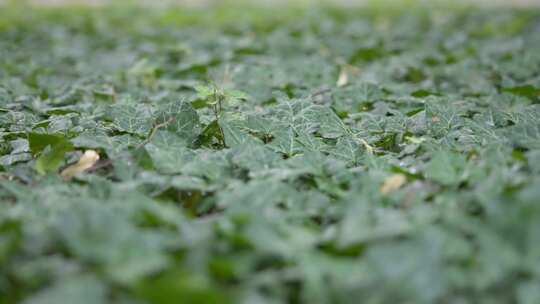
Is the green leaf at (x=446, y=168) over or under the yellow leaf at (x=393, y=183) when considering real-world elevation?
over

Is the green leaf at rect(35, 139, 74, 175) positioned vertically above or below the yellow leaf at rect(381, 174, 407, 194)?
above

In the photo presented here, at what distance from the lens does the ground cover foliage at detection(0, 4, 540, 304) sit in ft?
4.03

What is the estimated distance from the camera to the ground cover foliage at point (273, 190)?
1.23 metres

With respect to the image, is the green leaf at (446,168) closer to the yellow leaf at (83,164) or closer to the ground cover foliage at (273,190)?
the ground cover foliage at (273,190)

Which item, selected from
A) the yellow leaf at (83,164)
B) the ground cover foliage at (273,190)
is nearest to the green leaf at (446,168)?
the ground cover foliage at (273,190)

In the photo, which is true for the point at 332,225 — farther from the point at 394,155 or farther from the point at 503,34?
the point at 503,34

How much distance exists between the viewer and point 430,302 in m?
1.21

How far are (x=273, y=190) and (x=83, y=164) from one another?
25.8 inches

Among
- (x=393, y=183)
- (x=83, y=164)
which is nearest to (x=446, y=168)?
(x=393, y=183)

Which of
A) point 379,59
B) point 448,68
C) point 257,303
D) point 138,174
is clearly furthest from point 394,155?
point 379,59

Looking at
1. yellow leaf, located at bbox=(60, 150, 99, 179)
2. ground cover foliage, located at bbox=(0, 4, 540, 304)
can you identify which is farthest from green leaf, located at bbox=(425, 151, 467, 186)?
yellow leaf, located at bbox=(60, 150, 99, 179)

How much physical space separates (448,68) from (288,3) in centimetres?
554

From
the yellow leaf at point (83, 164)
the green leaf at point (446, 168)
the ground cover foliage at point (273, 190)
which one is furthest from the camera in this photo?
the yellow leaf at point (83, 164)

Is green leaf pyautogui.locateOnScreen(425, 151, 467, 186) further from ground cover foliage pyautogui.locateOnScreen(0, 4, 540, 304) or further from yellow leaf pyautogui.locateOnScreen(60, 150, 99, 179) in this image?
yellow leaf pyautogui.locateOnScreen(60, 150, 99, 179)
